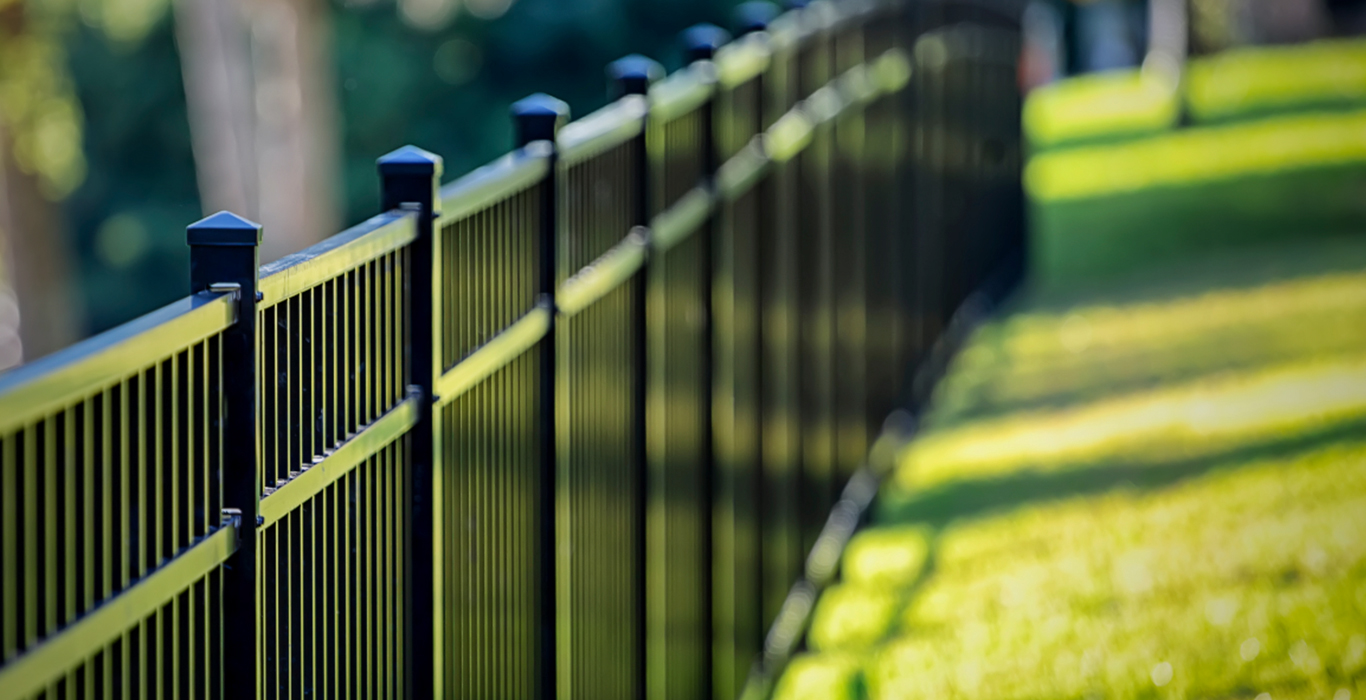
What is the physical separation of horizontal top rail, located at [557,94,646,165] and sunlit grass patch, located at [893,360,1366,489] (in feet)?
19.3

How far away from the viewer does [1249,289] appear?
17062 millimetres

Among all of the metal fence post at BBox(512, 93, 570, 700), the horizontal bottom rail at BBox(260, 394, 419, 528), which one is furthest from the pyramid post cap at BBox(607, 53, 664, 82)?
the horizontal bottom rail at BBox(260, 394, 419, 528)

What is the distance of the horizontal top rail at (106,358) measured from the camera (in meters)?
1.58

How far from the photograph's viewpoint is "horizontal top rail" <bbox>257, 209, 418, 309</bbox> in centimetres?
227

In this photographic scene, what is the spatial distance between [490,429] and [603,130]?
1100 millimetres

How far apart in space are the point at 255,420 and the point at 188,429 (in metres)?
0.14

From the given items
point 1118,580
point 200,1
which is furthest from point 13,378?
point 200,1

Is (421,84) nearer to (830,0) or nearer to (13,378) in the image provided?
(830,0)

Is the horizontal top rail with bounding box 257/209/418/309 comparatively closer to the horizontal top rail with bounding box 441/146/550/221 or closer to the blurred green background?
the horizontal top rail with bounding box 441/146/550/221

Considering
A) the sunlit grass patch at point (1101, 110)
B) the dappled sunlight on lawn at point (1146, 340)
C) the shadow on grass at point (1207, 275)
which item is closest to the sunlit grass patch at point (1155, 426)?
the dappled sunlight on lawn at point (1146, 340)

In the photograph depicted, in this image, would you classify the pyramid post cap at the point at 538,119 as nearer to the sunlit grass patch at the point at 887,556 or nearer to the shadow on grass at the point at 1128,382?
the sunlit grass patch at the point at 887,556

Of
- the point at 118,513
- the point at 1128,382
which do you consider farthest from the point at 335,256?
the point at 1128,382

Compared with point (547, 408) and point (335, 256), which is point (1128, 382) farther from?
point (335, 256)

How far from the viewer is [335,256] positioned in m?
2.46
